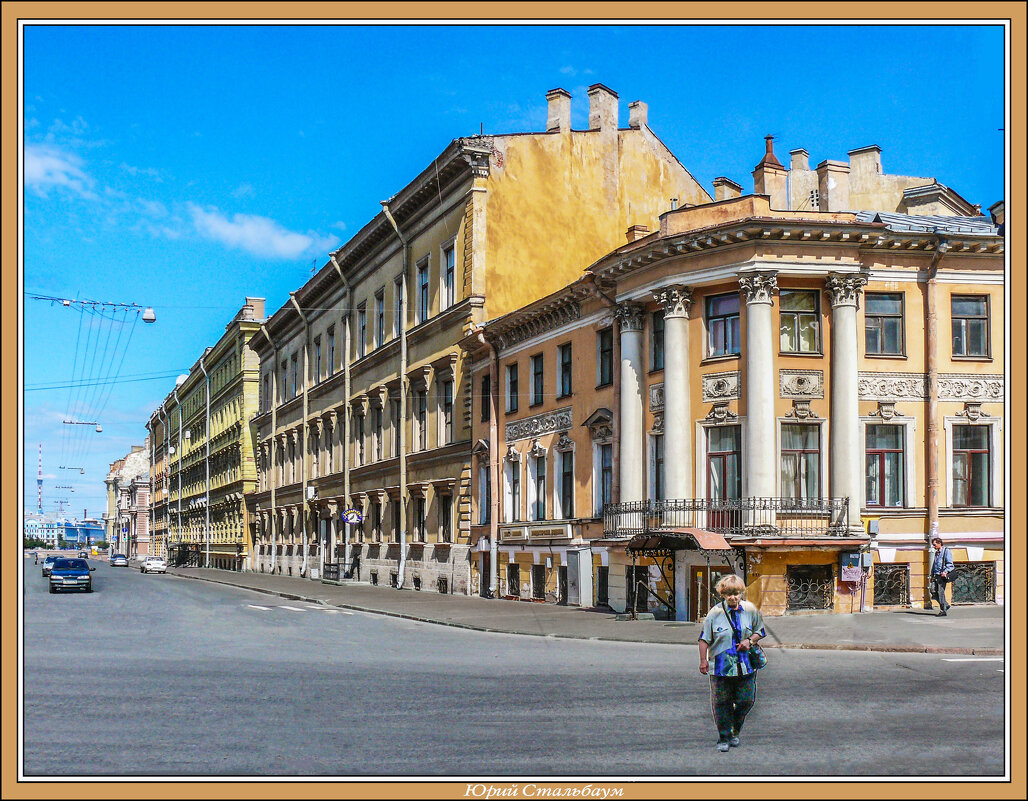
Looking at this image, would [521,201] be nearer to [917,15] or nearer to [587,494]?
[587,494]

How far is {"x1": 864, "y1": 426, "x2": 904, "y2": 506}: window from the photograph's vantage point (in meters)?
26.9

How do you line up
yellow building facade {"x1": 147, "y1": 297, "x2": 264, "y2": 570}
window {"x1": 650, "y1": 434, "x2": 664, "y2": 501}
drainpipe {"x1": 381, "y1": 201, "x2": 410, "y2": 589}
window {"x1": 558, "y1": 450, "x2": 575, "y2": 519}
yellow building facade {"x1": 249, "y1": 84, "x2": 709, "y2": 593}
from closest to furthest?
window {"x1": 650, "y1": 434, "x2": 664, "y2": 501} < window {"x1": 558, "y1": 450, "x2": 575, "y2": 519} < yellow building facade {"x1": 249, "y1": 84, "x2": 709, "y2": 593} < drainpipe {"x1": 381, "y1": 201, "x2": 410, "y2": 589} < yellow building facade {"x1": 147, "y1": 297, "x2": 264, "y2": 570}

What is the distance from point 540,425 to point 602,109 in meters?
13.3

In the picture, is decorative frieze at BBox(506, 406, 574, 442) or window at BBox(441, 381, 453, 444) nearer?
decorative frieze at BBox(506, 406, 574, 442)

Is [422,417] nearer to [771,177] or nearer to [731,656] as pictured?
[771,177]

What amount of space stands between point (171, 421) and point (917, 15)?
117557mm

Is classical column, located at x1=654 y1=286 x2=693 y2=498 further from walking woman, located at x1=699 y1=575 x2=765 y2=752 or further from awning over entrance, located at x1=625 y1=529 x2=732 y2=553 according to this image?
walking woman, located at x1=699 y1=575 x2=765 y2=752

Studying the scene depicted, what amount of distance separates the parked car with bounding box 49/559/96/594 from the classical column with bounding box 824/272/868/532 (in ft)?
95.9

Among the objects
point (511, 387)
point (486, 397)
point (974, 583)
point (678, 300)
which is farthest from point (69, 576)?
point (974, 583)

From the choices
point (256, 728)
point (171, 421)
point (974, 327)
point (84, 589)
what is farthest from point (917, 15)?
point (171, 421)

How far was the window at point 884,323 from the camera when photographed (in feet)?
88.6

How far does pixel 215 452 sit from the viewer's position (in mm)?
92562

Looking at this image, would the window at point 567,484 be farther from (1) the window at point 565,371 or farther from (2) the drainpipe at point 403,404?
(2) the drainpipe at point 403,404

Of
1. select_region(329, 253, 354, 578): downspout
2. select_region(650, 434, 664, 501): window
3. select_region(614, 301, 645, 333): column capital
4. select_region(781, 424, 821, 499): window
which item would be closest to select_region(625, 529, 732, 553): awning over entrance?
select_region(650, 434, 664, 501): window
